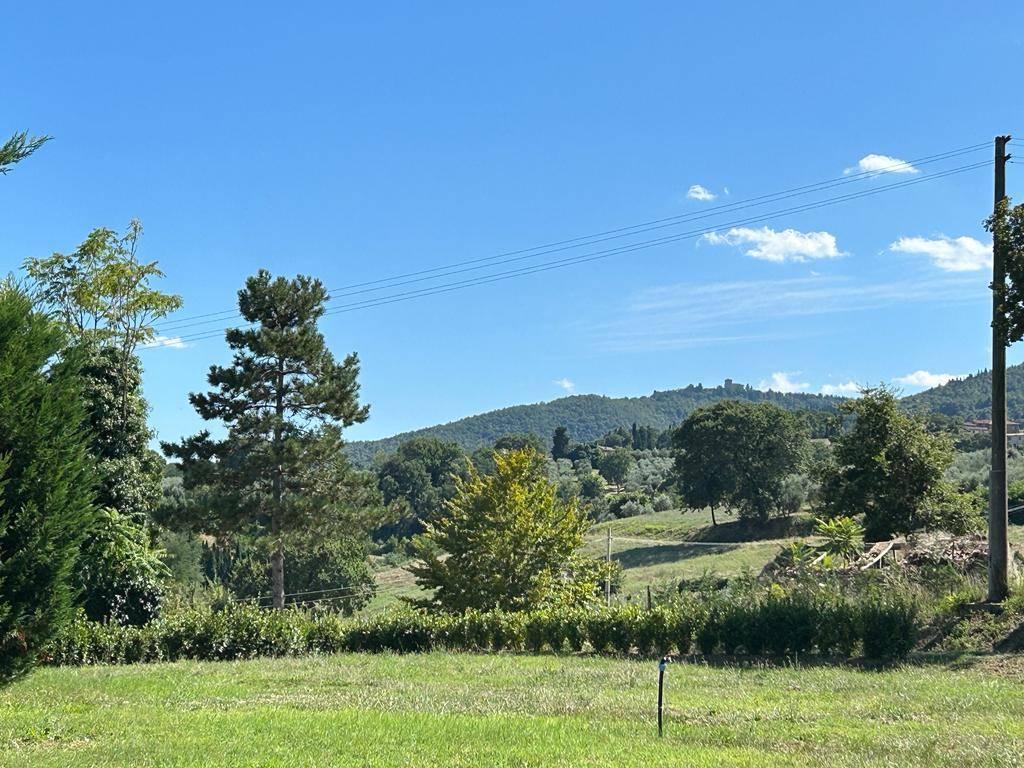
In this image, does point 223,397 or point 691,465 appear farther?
point 691,465

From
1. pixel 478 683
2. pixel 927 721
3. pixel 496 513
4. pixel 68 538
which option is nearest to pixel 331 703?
pixel 478 683

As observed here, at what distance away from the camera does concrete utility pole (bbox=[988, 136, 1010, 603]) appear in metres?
15.5

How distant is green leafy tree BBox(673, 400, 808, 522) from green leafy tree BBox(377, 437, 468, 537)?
43.2 metres

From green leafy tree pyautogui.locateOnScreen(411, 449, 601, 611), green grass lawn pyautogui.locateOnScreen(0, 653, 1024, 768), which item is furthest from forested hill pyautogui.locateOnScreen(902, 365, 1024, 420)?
green grass lawn pyautogui.locateOnScreen(0, 653, 1024, 768)

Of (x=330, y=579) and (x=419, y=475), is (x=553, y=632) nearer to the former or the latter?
(x=330, y=579)

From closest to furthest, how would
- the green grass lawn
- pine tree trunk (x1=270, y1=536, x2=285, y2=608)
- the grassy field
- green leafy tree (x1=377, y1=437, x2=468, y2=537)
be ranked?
the green grass lawn
pine tree trunk (x1=270, y1=536, x2=285, y2=608)
the grassy field
green leafy tree (x1=377, y1=437, x2=468, y2=537)

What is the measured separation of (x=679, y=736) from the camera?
788cm

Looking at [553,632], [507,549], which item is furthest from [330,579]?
[553,632]

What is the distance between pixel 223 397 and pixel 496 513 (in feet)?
39.1

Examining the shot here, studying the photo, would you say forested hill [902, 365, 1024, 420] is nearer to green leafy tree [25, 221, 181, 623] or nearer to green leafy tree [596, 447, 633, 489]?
green leafy tree [596, 447, 633, 489]

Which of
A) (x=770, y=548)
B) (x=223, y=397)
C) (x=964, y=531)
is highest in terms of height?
(x=223, y=397)

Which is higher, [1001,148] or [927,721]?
[1001,148]

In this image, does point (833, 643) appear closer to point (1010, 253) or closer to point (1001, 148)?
point (1010, 253)

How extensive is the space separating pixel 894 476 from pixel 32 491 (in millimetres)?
25394
